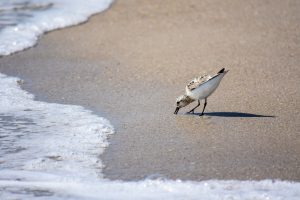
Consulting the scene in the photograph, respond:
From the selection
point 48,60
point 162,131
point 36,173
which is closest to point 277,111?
point 162,131

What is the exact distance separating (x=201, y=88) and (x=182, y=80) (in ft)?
5.89

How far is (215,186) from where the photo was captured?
5922 mm

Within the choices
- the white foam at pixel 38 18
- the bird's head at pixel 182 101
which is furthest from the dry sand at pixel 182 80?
the white foam at pixel 38 18

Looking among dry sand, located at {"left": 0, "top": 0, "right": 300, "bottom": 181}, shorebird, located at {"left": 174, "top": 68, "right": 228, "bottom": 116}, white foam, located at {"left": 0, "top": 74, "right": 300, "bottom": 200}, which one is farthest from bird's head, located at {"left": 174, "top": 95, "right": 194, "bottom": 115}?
white foam, located at {"left": 0, "top": 74, "right": 300, "bottom": 200}

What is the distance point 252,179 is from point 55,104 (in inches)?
134

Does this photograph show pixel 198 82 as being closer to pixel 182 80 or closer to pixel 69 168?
pixel 182 80

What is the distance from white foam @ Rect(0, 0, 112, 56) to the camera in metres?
12.6

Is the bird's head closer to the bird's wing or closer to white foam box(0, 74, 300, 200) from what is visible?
the bird's wing

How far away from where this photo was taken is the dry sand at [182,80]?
6621 mm

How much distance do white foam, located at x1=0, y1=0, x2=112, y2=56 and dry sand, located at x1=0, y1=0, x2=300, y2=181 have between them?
15.2 inches

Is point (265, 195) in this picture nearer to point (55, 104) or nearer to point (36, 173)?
point (36, 173)

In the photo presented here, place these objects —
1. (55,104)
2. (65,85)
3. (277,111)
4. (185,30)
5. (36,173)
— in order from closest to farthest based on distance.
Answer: (36,173), (277,111), (55,104), (65,85), (185,30)

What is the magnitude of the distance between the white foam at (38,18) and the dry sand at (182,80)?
0.39m

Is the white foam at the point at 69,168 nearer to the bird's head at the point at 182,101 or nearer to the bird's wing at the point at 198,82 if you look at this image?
the bird's head at the point at 182,101
